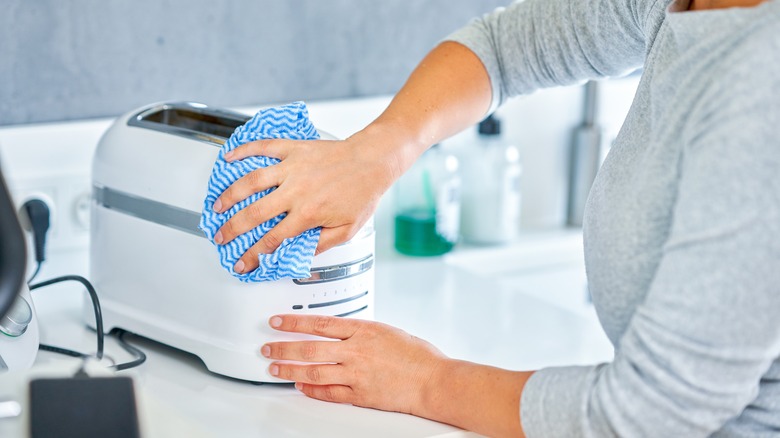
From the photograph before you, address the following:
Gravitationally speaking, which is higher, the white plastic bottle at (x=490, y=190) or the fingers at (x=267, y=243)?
the fingers at (x=267, y=243)

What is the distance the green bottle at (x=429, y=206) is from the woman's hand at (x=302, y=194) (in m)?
0.53

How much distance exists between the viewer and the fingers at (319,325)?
Answer: 100 cm

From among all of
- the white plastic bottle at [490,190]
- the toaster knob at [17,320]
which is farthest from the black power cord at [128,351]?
the white plastic bottle at [490,190]

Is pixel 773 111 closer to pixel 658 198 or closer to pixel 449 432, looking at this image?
pixel 658 198

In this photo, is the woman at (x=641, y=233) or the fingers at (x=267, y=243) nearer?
the woman at (x=641, y=233)

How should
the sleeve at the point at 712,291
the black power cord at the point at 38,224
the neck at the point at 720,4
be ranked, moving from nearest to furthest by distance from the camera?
the sleeve at the point at 712,291, the neck at the point at 720,4, the black power cord at the point at 38,224

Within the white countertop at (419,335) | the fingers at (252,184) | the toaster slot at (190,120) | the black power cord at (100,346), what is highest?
the toaster slot at (190,120)

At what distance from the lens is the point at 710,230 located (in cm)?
72

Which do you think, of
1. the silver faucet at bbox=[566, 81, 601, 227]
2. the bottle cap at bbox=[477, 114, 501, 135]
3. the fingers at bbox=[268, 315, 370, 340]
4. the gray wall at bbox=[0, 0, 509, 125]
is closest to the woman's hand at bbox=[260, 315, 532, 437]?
the fingers at bbox=[268, 315, 370, 340]

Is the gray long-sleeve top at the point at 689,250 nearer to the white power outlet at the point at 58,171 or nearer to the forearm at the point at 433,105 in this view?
the forearm at the point at 433,105

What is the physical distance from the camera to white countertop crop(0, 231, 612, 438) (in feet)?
3.11

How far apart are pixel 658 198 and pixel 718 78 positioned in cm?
12

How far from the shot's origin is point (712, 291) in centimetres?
72

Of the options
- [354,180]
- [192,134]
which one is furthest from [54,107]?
[354,180]
